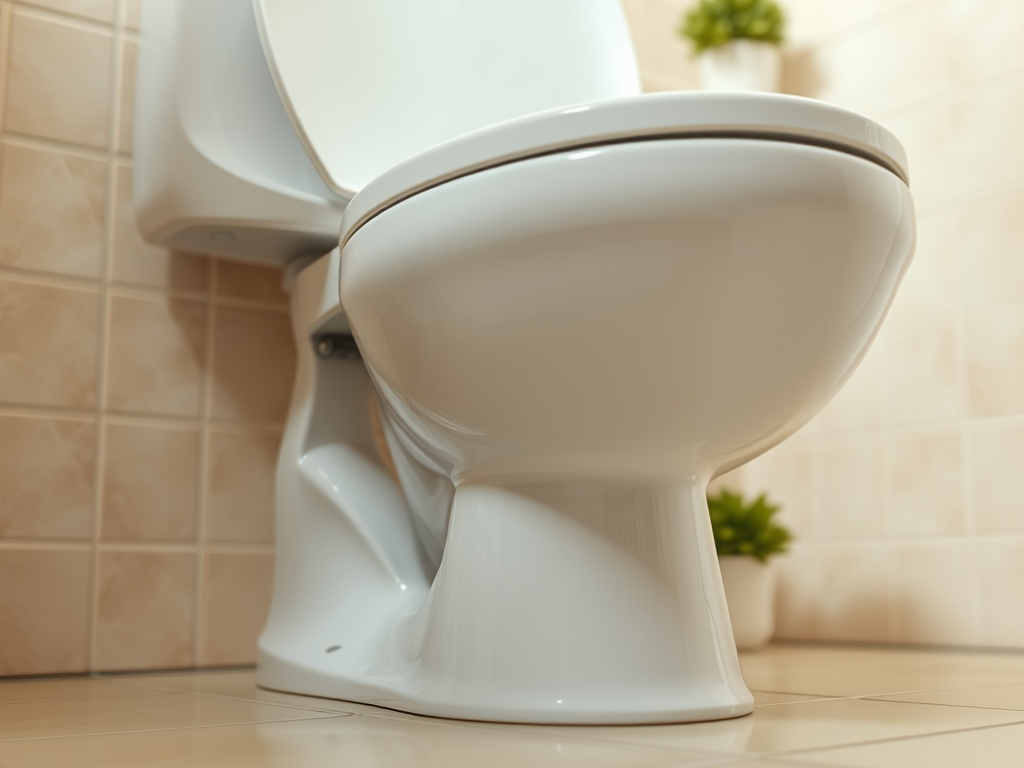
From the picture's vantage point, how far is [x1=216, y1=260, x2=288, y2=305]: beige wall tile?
1249mm

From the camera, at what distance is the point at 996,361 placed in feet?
4.54

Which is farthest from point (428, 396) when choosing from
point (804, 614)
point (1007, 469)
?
point (804, 614)

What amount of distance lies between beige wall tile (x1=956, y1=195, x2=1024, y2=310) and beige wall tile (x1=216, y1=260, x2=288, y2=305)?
904mm

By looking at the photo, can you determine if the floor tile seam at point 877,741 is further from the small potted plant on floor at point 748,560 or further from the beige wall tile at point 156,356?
the beige wall tile at point 156,356

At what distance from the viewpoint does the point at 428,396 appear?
751mm

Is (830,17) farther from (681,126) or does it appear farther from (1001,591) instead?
(681,126)

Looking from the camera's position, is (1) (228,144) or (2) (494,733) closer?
(2) (494,733)

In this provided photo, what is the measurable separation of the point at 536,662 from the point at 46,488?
66 cm

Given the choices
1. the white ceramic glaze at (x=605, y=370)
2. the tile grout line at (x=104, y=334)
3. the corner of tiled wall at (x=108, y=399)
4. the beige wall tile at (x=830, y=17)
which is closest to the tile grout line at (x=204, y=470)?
the corner of tiled wall at (x=108, y=399)

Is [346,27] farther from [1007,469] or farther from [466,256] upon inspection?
[1007,469]

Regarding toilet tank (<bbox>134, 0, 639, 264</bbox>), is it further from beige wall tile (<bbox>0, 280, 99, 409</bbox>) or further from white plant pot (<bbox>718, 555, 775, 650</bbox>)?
white plant pot (<bbox>718, 555, 775, 650</bbox>)

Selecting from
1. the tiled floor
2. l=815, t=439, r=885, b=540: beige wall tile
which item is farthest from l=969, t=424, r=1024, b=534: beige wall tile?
the tiled floor

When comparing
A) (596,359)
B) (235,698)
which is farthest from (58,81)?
(596,359)

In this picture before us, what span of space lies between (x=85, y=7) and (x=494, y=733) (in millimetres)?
969
